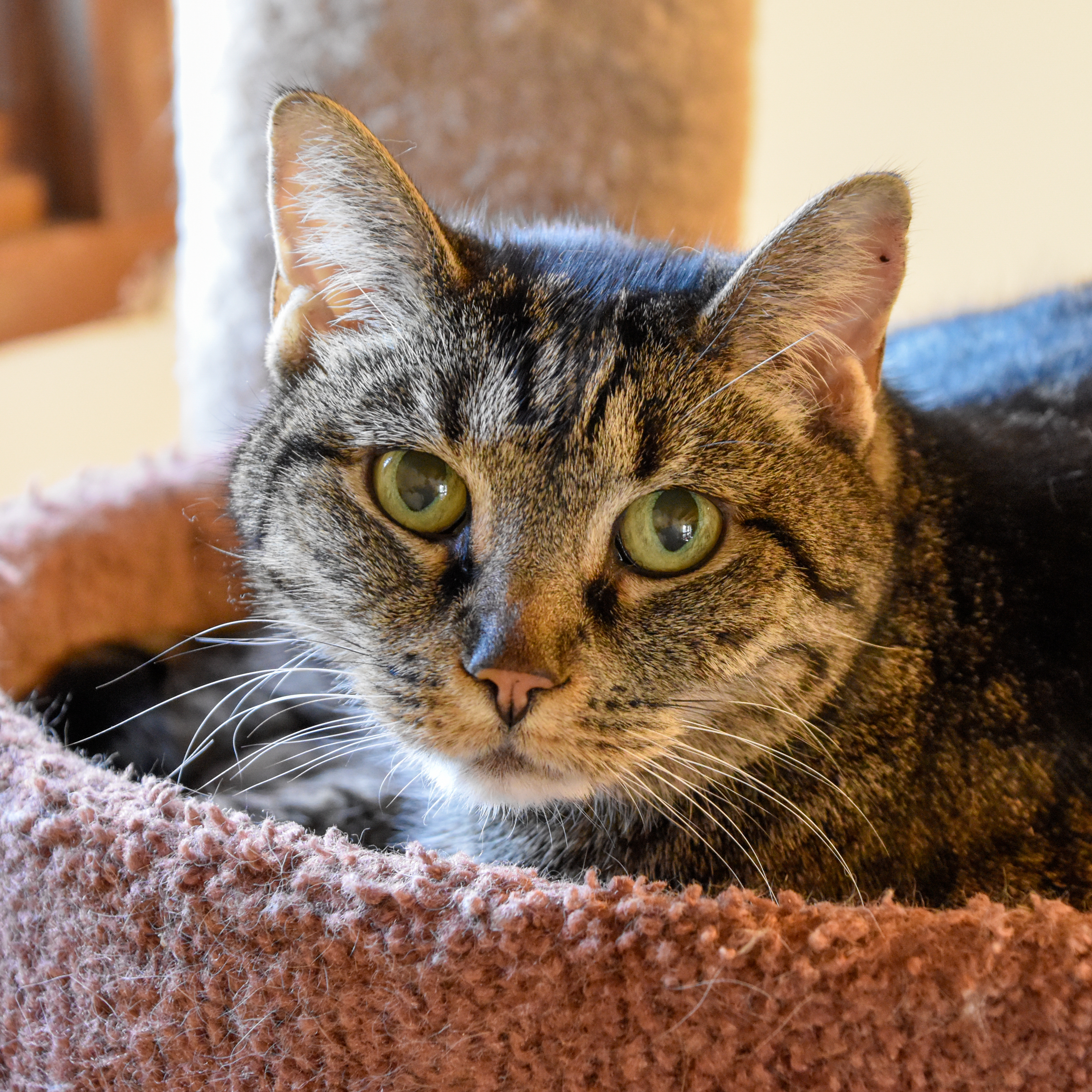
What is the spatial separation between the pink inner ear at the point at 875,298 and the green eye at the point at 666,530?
219 millimetres

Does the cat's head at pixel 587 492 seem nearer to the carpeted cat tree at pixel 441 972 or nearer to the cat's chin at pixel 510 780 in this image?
the cat's chin at pixel 510 780

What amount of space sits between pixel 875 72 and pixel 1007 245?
51 centimetres

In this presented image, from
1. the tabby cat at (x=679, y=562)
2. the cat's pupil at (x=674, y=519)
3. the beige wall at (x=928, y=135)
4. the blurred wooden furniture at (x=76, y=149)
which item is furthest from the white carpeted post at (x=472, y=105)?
the cat's pupil at (x=674, y=519)

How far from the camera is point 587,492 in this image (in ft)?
3.34

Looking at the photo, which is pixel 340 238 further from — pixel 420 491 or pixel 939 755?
pixel 939 755

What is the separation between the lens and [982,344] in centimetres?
167

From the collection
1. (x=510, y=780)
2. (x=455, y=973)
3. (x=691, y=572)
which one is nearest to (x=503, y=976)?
(x=455, y=973)

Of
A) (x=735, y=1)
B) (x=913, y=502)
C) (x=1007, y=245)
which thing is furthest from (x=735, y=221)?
(x=913, y=502)

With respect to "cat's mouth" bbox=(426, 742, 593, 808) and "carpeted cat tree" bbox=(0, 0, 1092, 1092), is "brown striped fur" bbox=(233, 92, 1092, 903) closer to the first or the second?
"cat's mouth" bbox=(426, 742, 593, 808)

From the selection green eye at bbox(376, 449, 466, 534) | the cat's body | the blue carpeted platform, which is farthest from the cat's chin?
the blue carpeted platform

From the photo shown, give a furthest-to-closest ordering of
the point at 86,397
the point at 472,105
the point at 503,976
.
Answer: the point at 86,397, the point at 472,105, the point at 503,976

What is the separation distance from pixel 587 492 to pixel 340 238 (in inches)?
16.1

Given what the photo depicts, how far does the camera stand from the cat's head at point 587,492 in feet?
3.28

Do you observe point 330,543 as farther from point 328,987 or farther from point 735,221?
point 735,221
